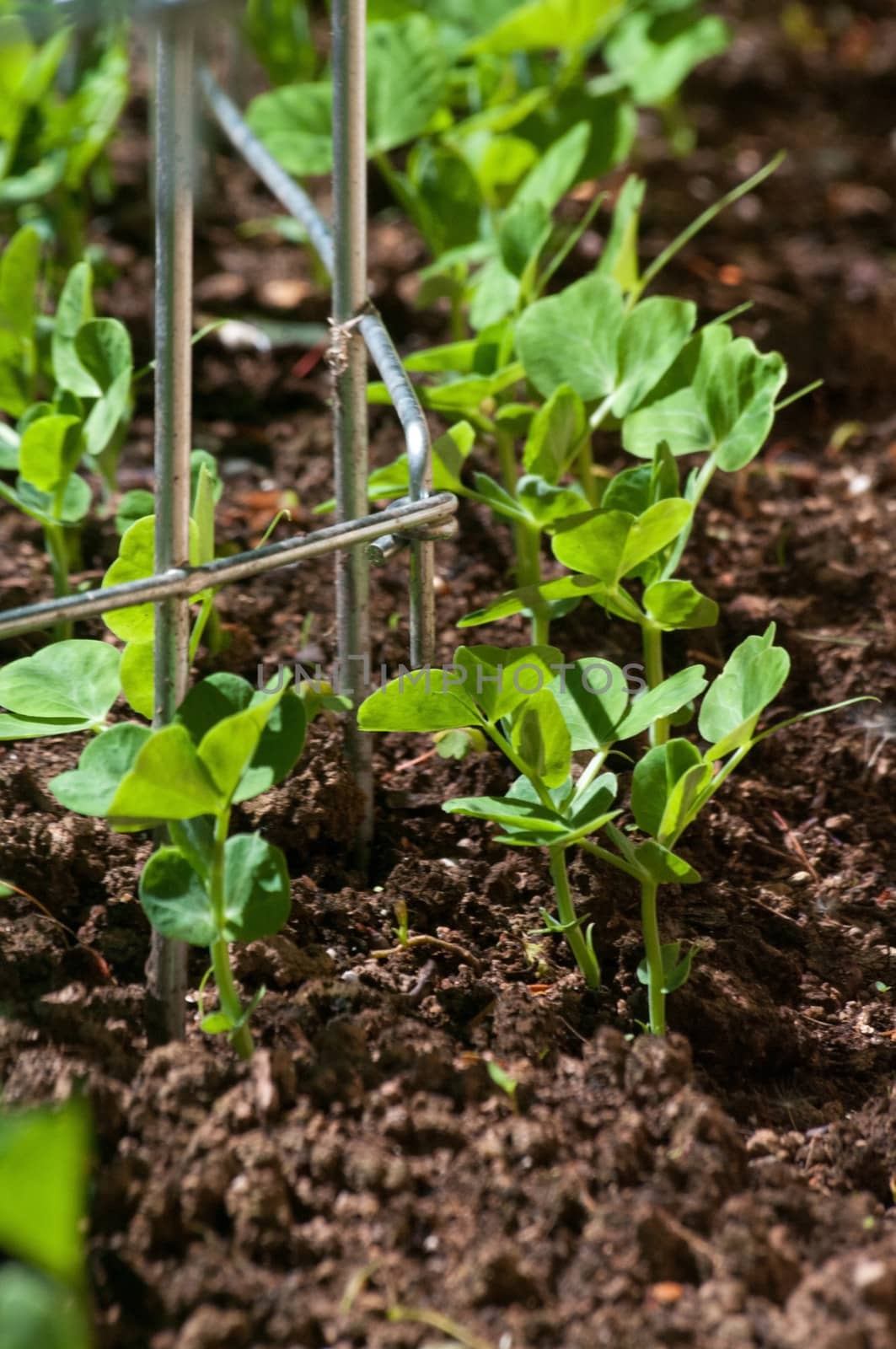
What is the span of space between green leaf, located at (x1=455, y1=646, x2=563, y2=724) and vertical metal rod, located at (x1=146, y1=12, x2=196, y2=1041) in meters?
0.19

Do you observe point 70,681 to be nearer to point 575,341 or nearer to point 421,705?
point 421,705

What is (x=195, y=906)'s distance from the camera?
3.13 ft

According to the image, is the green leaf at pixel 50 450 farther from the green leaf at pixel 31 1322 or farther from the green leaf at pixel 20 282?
the green leaf at pixel 31 1322

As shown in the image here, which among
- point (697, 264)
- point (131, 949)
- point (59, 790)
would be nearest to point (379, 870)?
point (131, 949)

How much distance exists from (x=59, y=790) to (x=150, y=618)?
0.18 meters

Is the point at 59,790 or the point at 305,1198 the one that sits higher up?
the point at 59,790

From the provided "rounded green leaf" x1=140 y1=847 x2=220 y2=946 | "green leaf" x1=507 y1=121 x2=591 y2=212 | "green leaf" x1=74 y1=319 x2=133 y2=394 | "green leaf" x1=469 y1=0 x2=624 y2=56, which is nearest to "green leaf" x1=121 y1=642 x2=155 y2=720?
"rounded green leaf" x1=140 y1=847 x2=220 y2=946

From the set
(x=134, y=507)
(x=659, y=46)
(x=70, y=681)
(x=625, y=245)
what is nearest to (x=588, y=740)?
(x=70, y=681)

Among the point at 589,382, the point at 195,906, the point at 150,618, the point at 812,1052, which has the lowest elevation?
the point at 812,1052

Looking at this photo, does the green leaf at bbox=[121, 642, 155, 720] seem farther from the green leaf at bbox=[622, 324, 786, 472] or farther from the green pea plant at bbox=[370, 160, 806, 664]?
the green leaf at bbox=[622, 324, 786, 472]

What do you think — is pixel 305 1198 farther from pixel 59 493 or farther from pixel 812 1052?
pixel 59 493

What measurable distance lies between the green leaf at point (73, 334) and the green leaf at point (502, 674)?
0.51m

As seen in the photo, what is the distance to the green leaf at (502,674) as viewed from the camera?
1028mm

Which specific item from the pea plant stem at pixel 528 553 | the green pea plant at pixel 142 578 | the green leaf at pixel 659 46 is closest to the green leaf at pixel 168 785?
the green pea plant at pixel 142 578
